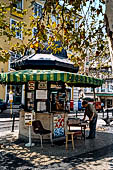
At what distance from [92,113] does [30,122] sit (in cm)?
302

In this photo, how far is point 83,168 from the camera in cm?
551

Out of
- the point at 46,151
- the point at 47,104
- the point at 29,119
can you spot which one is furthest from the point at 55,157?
the point at 47,104

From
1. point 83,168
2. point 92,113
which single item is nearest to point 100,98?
point 92,113

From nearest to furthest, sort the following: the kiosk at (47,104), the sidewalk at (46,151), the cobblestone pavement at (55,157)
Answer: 1. the cobblestone pavement at (55,157)
2. the sidewalk at (46,151)
3. the kiosk at (47,104)

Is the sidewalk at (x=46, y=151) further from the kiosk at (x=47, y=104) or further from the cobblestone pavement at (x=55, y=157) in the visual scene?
the kiosk at (x=47, y=104)

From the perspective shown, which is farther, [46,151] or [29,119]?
[29,119]

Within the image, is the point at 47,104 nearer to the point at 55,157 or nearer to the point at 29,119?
the point at 29,119

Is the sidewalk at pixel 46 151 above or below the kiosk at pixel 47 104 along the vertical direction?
below

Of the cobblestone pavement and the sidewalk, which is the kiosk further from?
the cobblestone pavement

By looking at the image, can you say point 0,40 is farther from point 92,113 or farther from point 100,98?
point 100,98

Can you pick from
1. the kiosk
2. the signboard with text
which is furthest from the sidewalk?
the signboard with text

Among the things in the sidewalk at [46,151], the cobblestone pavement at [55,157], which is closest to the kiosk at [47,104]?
the sidewalk at [46,151]

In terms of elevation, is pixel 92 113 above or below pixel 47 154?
above

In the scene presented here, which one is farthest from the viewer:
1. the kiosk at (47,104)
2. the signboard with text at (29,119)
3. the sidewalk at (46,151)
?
the kiosk at (47,104)
